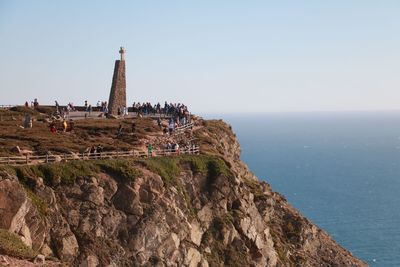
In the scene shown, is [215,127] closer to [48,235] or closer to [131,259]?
[131,259]

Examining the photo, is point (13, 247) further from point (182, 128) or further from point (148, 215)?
point (182, 128)

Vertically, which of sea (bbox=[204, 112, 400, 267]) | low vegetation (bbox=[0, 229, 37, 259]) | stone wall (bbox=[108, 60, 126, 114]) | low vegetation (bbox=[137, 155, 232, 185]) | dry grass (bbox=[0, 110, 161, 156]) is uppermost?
stone wall (bbox=[108, 60, 126, 114])

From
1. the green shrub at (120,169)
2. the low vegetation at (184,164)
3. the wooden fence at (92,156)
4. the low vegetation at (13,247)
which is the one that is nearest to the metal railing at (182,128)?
the wooden fence at (92,156)

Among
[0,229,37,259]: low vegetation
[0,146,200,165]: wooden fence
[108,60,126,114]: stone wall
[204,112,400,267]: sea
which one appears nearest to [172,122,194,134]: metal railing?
[0,146,200,165]: wooden fence

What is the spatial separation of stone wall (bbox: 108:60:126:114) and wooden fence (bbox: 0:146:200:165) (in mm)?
19092

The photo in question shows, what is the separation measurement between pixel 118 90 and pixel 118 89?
109mm

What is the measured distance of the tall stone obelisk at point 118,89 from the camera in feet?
217

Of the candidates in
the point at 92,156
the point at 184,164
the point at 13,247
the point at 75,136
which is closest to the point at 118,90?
the point at 75,136

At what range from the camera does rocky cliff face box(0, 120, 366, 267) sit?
34844 mm

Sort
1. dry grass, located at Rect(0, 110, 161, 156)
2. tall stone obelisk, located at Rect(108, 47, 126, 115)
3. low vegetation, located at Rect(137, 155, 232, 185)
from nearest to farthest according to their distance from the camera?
low vegetation, located at Rect(137, 155, 232, 185) < dry grass, located at Rect(0, 110, 161, 156) < tall stone obelisk, located at Rect(108, 47, 126, 115)

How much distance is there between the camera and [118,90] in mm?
67000

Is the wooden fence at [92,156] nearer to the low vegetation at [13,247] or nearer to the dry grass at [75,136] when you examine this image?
the dry grass at [75,136]

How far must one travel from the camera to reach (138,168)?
1678 inches

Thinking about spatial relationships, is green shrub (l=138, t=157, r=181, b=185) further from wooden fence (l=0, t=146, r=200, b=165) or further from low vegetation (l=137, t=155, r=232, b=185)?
wooden fence (l=0, t=146, r=200, b=165)
